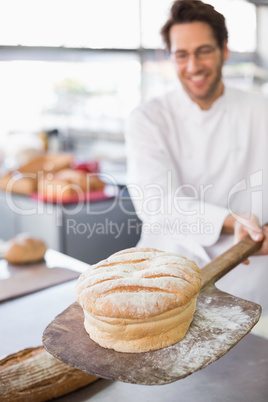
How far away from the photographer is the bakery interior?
1.65 metres

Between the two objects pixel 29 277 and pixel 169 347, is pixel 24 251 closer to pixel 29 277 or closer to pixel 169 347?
pixel 29 277

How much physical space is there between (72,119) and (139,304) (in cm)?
374

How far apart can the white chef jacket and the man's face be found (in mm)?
152

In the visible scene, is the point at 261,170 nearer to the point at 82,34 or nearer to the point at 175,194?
the point at 175,194

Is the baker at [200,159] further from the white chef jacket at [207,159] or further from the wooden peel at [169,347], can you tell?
the wooden peel at [169,347]

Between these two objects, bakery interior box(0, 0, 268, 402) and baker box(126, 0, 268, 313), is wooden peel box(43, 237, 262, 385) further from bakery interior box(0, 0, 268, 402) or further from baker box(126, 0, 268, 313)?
baker box(126, 0, 268, 313)

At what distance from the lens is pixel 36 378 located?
37.5 inches

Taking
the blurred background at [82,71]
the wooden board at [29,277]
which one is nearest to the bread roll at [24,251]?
the wooden board at [29,277]

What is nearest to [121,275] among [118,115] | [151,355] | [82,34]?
[151,355]

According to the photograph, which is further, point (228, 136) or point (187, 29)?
point (228, 136)

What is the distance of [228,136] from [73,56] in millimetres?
1729

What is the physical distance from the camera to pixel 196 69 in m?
1.54

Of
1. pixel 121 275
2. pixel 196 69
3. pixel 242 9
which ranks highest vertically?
pixel 242 9

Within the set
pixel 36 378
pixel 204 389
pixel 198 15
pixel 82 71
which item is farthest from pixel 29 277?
pixel 82 71
